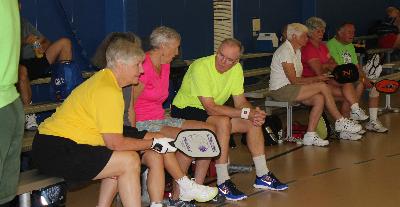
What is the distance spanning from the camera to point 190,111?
15.3 feet

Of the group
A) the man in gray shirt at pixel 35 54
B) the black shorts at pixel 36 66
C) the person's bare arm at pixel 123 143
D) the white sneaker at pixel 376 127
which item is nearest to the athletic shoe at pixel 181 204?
the person's bare arm at pixel 123 143

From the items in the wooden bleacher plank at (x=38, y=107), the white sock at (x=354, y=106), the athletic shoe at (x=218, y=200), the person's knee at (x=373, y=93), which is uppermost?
the wooden bleacher plank at (x=38, y=107)

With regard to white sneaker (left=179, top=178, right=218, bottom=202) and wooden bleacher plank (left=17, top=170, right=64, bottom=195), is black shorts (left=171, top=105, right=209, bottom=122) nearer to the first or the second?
white sneaker (left=179, top=178, right=218, bottom=202)

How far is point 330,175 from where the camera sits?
5.12 m

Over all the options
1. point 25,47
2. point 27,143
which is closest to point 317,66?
point 25,47

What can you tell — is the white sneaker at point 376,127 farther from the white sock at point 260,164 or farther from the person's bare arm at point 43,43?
the person's bare arm at point 43,43

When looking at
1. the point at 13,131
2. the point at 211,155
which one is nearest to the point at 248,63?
the point at 211,155

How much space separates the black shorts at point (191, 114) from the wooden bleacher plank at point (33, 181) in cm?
129

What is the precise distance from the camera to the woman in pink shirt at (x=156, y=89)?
420 centimetres

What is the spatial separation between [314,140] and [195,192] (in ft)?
8.01

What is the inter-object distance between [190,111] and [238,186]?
0.67 metres

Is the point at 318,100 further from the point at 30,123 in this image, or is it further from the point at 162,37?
the point at 30,123

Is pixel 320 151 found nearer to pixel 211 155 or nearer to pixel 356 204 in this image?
pixel 356 204

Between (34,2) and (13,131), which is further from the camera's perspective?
(34,2)
